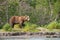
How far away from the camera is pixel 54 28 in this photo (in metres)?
22.9

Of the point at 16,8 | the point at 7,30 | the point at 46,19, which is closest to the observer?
the point at 7,30

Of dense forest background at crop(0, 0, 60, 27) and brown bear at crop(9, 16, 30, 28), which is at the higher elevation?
brown bear at crop(9, 16, 30, 28)

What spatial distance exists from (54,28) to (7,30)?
3794 millimetres

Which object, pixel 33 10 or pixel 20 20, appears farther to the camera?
pixel 33 10

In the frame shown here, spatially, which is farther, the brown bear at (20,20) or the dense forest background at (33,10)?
the dense forest background at (33,10)

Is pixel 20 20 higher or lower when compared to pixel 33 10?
higher

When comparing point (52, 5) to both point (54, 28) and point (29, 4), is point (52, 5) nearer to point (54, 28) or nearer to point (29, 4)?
point (29, 4)

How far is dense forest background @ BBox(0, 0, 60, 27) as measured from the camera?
30688 mm

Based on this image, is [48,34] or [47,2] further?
[47,2]

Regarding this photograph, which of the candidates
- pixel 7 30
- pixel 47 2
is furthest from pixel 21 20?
pixel 47 2

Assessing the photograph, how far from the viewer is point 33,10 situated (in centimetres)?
3550

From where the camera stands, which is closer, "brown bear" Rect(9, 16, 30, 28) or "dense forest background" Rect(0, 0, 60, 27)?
"brown bear" Rect(9, 16, 30, 28)

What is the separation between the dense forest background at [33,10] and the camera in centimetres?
3069

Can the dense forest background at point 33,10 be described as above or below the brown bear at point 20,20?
below
